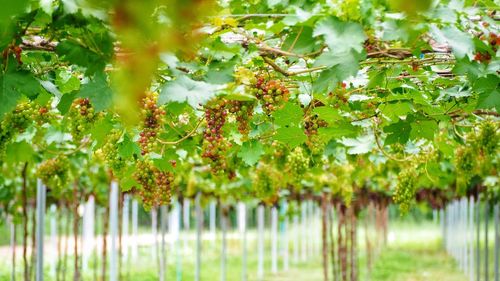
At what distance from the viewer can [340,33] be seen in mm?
1802

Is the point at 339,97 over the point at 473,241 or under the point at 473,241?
over

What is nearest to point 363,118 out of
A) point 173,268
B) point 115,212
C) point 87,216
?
point 115,212

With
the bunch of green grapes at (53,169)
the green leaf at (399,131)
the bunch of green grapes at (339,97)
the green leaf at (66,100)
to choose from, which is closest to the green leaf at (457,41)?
the bunch of green grapes at (339,97)

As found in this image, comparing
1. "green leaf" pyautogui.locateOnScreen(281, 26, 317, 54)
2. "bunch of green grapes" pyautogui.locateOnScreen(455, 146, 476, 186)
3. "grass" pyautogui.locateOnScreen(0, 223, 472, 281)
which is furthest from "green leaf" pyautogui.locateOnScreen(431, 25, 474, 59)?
"grass" pyautogui.locateOnScreen(0, 223, 472, 281)

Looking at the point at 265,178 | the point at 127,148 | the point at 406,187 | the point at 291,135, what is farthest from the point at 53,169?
the point at 406,187

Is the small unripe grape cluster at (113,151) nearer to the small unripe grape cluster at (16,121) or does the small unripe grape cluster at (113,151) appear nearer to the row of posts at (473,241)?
the small unripe grape cluster at (16,121)

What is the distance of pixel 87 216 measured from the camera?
1466 cm

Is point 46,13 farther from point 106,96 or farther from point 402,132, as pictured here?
point 402,132

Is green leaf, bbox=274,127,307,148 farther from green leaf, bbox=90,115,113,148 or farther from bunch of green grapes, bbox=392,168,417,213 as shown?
bunch of green grapes, bbox=392,168,417,213

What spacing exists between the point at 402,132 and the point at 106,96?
222 cm

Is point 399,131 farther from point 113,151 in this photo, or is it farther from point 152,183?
point 113,151

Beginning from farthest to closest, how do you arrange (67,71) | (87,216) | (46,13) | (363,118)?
1. (87,216)
2. (363,118)
3. (67,71)
4. (46,13)

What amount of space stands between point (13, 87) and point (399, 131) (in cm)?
237

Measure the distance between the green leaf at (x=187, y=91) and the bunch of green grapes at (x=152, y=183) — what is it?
2052 mm
